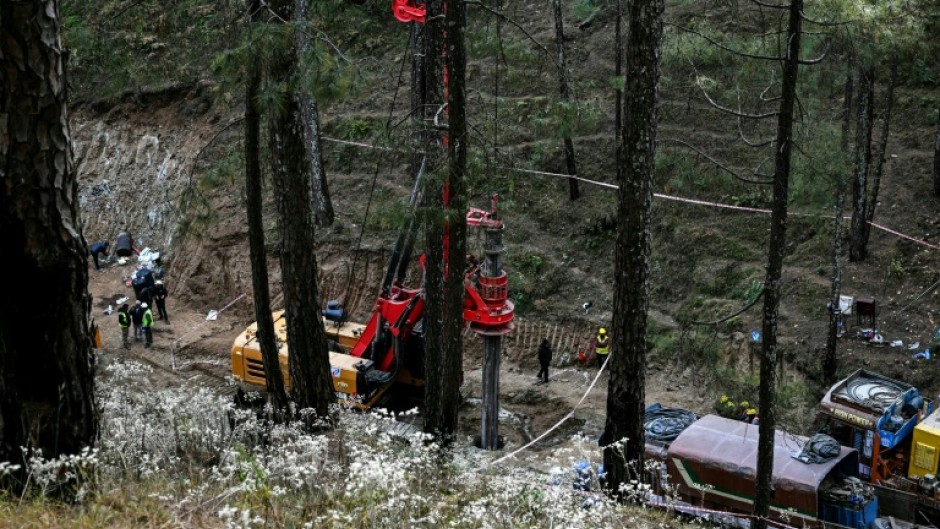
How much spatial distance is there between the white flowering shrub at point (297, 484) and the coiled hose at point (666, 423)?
7.03 m

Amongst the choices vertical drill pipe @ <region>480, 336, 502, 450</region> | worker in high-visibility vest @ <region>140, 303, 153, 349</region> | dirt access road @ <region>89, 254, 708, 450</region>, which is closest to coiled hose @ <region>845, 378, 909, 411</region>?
dirt access road @ <region>89, 254, 708, 450</region>

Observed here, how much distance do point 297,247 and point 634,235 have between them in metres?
4.35

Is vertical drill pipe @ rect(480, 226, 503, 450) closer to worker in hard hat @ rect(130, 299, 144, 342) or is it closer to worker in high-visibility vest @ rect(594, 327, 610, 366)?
worker in high-visibility vest @ rect(594, 327, 610, 366)

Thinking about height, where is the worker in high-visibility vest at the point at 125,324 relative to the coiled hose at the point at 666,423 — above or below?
below

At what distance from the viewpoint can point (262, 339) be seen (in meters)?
13.8

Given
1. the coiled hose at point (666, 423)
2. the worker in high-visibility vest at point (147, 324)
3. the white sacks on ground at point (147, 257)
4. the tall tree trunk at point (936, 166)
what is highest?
the tall tree trunk at point (936, 166)

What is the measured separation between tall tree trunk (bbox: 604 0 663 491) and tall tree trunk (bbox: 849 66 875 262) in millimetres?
9264

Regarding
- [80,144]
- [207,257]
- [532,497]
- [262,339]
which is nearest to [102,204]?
[80,144]

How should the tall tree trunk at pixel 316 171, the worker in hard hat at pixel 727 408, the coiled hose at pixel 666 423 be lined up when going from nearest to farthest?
the coiled hose at pixel 666 423
the worker in hard hat at pixel 727 408
the tall tree trunk at pixel 316 171

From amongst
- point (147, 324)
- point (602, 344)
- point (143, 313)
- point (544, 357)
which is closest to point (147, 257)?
point (143, 313)

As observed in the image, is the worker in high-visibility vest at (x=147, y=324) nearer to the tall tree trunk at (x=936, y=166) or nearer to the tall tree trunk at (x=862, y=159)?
the tall tree trunk at (x=862, y=159)

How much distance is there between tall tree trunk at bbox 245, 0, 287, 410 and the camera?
38.9 ft

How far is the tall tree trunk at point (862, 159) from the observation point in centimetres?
1861

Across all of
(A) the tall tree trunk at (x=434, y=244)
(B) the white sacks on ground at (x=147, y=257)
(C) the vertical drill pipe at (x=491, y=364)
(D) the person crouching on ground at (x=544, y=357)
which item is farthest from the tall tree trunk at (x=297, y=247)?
(B) the white sacks on ground at (x=147, y=257)
